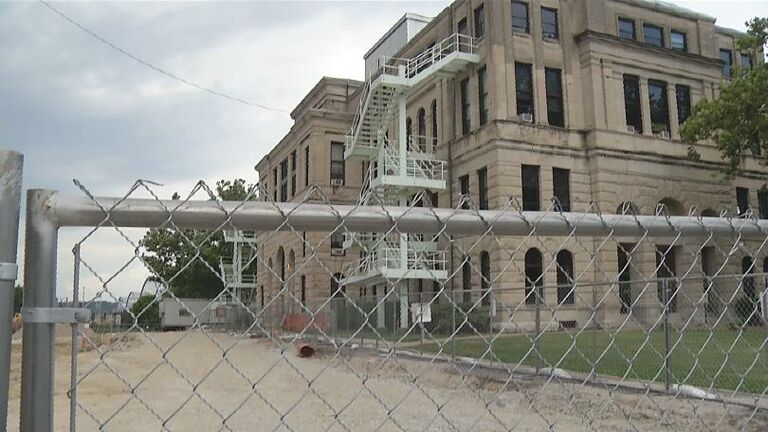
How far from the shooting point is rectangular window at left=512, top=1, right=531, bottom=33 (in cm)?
3064

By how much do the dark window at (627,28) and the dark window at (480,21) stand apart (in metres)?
7.41

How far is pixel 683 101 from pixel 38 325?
36.3 meters

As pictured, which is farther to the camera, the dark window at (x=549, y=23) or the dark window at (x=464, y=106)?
the dark window at (x=464, y=106)

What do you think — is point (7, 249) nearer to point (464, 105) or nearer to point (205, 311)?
point (205, 311)

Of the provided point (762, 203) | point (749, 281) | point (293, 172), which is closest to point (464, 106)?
point (749, 281)

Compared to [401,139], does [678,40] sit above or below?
above

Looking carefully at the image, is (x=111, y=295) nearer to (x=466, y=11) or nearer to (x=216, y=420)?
(x=216, y=420)

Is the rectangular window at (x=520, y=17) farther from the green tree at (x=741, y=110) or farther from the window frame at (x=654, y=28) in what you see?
the green tree at (x=741, y=110)

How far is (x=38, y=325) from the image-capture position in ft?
5.98

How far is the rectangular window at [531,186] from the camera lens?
29.4m

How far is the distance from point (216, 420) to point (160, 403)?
2.51 meters

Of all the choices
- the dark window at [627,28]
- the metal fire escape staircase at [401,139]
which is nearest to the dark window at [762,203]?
the dark window at [627,28]

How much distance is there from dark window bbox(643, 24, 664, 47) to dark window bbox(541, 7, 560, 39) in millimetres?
5447

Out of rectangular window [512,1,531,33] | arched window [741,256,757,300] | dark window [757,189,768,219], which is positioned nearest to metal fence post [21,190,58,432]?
arched window [741,256,757,300]
